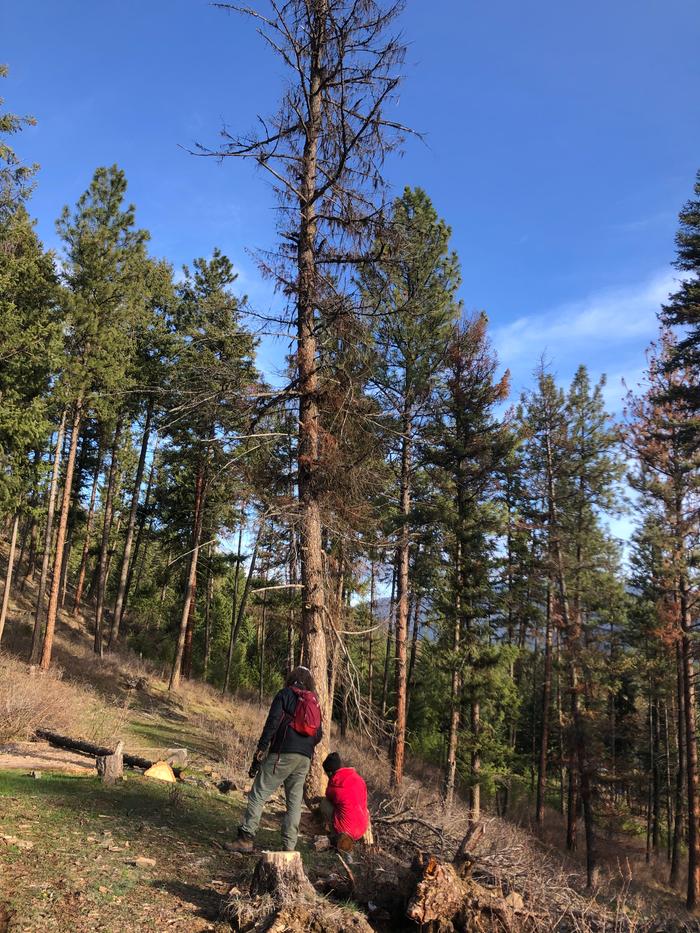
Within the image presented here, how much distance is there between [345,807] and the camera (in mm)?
6836

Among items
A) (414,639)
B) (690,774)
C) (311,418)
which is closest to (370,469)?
(311,418)

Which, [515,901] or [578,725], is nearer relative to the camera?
[515,901]

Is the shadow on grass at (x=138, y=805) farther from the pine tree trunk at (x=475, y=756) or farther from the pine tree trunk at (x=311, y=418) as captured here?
the pine tree trunk at (x=475, y=756)

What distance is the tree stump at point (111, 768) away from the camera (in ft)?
24.6

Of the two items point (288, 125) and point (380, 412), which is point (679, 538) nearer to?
point (380, 412)

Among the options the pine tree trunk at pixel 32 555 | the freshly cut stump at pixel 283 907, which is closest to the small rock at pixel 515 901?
the freshly cut stump at pixel 283 907

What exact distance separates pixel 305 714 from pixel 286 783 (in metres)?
0.69

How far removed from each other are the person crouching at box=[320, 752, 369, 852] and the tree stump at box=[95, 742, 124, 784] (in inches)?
104

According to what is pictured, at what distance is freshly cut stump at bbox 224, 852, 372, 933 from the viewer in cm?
386

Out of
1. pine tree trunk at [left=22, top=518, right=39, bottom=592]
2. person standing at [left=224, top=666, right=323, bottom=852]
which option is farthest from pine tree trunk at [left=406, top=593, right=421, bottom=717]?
pine tree trunk at [left=22, top=518, right=39, bottom=592]

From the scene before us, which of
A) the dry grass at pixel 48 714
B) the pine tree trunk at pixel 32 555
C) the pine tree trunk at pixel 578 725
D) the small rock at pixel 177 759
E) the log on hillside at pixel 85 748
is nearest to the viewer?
the log on hillside at pixel 85 748

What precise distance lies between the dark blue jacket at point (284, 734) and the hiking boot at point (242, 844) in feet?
3.23

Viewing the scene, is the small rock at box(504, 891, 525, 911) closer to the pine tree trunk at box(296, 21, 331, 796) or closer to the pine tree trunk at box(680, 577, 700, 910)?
the pine tree trunk at box(296, 21, 331, 796)

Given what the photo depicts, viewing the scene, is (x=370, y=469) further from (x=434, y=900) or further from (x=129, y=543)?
(x=129, y=543)
